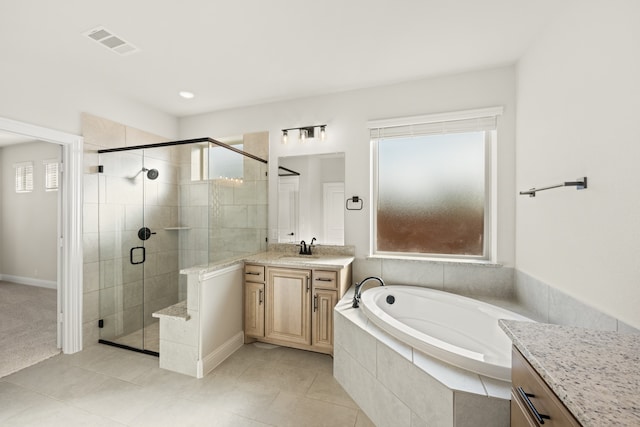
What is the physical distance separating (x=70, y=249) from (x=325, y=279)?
2.40 metres

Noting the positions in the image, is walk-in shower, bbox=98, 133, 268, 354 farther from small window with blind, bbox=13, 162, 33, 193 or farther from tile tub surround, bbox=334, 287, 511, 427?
small window with blind, bbox=13, 162, 33, 193

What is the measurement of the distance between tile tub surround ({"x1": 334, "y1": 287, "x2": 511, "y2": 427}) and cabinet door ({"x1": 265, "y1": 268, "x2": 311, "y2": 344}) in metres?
0.43

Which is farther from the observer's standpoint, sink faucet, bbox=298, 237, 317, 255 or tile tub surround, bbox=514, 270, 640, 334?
sink faucet, bbox=298, 237, 317, 255

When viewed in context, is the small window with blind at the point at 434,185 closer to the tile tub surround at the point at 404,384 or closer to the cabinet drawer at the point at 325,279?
the cabinet drawer at the point at 325,279

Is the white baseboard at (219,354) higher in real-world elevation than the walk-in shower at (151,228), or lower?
lower

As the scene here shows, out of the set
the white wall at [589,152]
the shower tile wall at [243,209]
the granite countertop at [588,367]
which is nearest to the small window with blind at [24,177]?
the shower tile wall at [243,209]

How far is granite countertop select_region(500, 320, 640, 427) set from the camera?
562mm

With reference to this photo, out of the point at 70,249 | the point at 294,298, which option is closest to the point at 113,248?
the point at 70,249

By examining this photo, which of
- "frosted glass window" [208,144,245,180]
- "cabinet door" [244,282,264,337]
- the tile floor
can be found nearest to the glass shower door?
the tile floor

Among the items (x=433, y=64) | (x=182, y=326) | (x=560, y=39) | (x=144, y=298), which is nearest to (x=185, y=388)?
(x=182, y=326)

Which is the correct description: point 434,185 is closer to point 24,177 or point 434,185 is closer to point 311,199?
point 311,199

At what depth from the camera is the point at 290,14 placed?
70.5 inches

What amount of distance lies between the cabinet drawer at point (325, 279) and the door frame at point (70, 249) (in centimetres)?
227

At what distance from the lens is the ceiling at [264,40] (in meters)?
1.73
